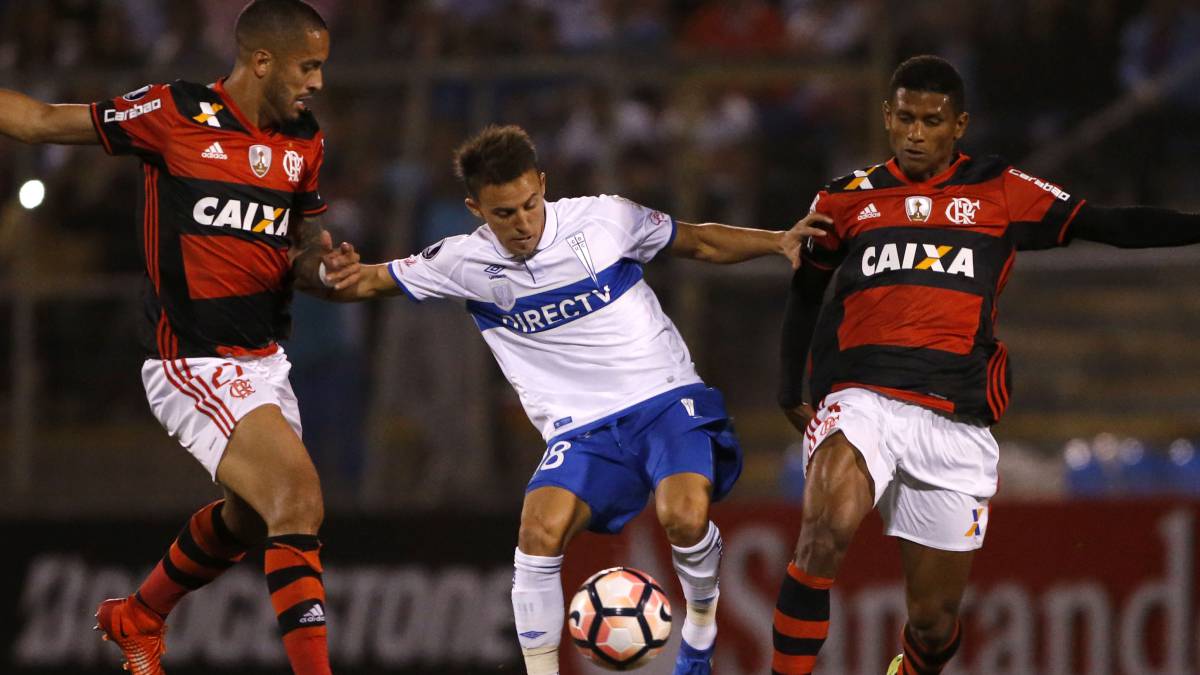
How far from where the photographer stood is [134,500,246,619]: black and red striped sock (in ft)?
20.9

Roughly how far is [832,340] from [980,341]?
0.55 m

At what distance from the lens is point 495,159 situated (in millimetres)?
5938

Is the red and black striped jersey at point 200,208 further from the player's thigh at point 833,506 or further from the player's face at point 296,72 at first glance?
the player's thigh at point 833,506

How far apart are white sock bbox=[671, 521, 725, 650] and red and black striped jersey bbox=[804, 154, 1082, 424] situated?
30.1 inches

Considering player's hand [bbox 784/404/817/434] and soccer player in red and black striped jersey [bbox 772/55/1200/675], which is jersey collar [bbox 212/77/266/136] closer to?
soccer player in red and black striped jersey [bbox 772/55/1200/675]

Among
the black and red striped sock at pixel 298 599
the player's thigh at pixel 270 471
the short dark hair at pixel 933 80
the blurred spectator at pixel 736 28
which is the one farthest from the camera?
the blurred spectator at pixel 736 28

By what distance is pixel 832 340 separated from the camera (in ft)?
20.2

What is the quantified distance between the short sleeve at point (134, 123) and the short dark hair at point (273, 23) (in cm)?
38

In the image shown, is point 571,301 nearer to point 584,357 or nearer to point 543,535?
point 584,357

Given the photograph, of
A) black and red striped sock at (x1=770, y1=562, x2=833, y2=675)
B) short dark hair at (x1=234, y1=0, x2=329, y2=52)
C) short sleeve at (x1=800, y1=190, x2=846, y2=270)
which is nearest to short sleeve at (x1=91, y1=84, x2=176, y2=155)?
short dark hair at (x1=234, y1=0, x2=329, y2=52)

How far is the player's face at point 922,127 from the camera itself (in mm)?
5855

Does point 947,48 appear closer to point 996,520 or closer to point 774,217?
point 774,217

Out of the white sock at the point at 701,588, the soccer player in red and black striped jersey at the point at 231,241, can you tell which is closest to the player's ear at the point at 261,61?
the soccer player in red and black striped jersey at the point at 231,241

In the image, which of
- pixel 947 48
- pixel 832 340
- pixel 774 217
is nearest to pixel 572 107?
pixel 774 217
